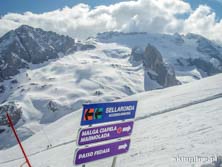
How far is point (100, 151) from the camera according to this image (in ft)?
37.8

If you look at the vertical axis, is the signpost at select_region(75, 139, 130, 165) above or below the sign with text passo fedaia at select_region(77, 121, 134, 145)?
below

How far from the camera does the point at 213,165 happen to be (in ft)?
39.3

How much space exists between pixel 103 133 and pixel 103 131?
Result: 2.7 inches

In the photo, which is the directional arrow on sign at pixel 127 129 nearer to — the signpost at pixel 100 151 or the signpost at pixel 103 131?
the signpost at pixel 103 131

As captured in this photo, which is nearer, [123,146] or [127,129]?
[123,146]

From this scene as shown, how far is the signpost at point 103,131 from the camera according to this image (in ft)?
36.6

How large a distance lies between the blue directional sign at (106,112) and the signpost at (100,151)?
85 centimetres

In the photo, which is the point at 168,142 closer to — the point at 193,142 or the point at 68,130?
the point at 193,142

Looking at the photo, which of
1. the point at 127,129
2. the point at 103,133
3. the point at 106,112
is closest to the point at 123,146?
the point at 127,129

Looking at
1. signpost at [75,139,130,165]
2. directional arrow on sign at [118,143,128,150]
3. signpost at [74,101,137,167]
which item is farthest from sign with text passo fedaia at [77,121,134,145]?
directional arrow on sign at [118,143,128,150]

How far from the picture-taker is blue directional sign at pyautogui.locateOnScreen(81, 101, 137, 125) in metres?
11.2

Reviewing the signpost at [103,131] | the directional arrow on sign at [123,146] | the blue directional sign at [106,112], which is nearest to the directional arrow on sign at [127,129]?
the signpost at [103,131]

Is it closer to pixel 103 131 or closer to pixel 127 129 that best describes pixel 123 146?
pixel 127 129

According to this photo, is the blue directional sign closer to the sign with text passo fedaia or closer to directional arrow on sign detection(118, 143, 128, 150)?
the sign with text passo fedaia
